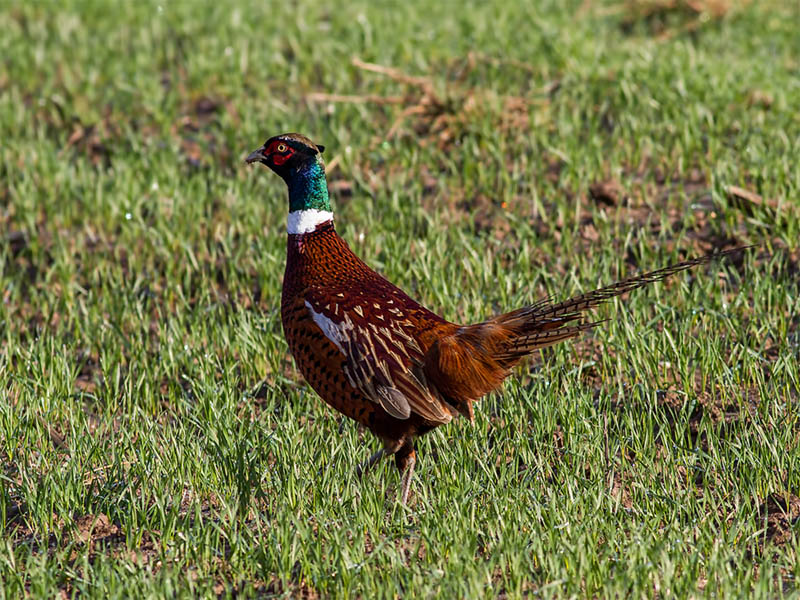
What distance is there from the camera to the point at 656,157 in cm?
696

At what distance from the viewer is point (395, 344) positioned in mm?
4301

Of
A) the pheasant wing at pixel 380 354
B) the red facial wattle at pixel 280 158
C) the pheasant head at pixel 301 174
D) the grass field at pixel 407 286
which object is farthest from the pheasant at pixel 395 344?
the red facial wattle at pixel 280 158

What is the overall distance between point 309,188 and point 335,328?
0.72 m

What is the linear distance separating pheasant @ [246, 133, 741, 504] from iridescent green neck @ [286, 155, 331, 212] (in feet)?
0.62

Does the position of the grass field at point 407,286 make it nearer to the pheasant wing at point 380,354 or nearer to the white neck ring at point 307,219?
the pheasant wing at point 380,354

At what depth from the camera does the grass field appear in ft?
12.6

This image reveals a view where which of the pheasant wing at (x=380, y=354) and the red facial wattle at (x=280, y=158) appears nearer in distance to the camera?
the pheasant wing at (x=380, y=354)

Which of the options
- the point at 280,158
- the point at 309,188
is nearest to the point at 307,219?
the point at 309,188

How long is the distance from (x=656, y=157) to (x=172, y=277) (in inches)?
122

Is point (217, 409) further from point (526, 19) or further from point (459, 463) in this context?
point (526, 19)

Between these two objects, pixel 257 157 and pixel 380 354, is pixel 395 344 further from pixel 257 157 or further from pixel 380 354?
pixel 257 157

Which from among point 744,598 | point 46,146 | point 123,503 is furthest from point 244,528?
point 46,146

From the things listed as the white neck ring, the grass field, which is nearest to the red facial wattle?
the white neck ring

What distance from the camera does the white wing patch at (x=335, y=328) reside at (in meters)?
4.29
